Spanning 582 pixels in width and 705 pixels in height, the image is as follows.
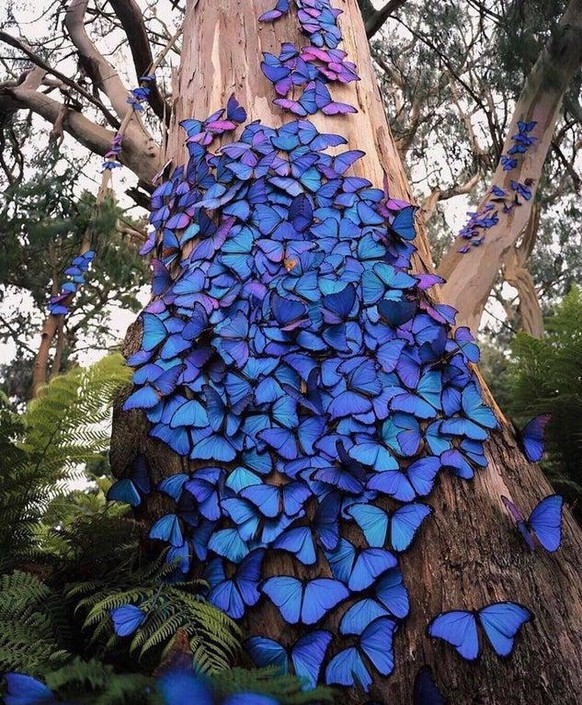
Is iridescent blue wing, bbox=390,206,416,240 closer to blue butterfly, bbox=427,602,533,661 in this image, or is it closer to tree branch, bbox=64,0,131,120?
blue butterfly, bbox=427,602,533,661

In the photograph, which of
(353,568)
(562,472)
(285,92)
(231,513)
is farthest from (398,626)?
(285,92)

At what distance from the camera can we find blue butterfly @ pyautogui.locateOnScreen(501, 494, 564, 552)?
1.16 m

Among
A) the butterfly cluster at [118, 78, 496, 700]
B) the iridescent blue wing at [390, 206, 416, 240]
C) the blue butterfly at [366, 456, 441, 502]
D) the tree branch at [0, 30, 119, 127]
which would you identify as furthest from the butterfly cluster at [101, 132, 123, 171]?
the blue butterfly at [366, 456, 441, 502]

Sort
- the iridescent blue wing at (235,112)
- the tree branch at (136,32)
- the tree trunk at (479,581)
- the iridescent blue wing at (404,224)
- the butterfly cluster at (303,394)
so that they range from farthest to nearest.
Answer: the tree branch at (136,32) < the iridescent blue wing at (235,112) < the iridescent blue wing at (404,224) < the butterfly cluster at (303,394) < the tree trunk at (479,581)

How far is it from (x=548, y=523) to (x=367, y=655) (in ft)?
1.41

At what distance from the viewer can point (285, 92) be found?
184cm

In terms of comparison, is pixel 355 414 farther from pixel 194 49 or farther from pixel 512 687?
pixel 194 49

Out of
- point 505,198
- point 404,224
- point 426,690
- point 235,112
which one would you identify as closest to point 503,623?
point 426,690

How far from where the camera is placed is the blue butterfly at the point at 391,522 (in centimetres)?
116

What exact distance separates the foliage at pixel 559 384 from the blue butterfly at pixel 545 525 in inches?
31.1

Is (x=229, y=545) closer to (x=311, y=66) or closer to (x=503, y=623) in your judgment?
(x=503, y=623)

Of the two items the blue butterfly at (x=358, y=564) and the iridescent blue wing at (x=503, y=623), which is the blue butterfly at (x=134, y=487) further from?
the iridescent blue wing at (x=503, y=623)

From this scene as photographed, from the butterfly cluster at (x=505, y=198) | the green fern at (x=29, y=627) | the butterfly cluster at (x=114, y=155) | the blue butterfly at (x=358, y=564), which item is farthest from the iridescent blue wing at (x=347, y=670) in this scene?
the butterfly cluster at (x=114, y=155)

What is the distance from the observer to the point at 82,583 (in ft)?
3.78
